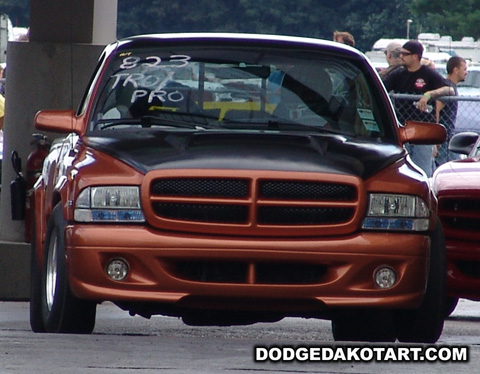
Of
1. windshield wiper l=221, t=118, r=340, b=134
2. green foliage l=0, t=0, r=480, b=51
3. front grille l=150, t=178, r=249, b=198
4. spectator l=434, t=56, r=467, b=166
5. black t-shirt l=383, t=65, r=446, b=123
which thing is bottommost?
green foliage l=0, t=0, r=480, b=51

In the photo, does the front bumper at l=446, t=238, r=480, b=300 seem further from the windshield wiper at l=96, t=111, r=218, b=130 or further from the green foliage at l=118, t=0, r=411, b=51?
the green foliage at l=118, t=0, r=411, b=51

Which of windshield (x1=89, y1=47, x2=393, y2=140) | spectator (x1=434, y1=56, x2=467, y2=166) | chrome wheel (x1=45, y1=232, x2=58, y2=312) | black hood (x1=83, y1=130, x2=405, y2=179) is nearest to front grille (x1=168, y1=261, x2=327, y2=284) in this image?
black hood (x1=83, y1=130, x2=405, y2=179)

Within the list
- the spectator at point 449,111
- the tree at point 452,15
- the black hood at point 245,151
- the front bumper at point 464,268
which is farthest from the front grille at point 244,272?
the tree at point 452,15

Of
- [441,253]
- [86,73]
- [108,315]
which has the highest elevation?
[441,253]

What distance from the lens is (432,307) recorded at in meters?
7.79

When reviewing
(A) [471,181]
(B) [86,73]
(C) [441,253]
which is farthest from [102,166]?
(B) [86,73]

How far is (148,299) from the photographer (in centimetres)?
740

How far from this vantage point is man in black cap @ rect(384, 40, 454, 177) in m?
15.7

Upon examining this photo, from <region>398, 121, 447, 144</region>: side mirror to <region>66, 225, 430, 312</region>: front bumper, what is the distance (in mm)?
1049

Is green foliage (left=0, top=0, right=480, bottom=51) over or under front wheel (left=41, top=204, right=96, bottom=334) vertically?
under

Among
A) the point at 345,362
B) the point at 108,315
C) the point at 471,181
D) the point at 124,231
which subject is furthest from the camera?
the point at 108,315

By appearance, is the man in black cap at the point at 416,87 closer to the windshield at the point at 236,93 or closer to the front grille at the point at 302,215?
the windshield at the point at 236,93

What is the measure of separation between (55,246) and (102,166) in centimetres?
57

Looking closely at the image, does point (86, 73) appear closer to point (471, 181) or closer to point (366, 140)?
point (471, 181)
